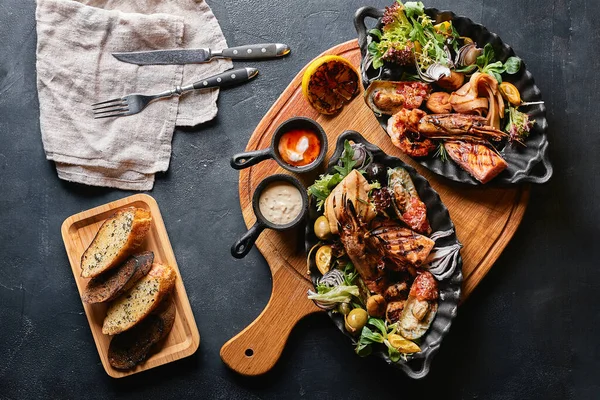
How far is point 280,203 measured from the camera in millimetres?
4102

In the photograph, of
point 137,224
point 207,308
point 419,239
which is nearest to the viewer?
point 419,239

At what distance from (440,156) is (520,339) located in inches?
57.9

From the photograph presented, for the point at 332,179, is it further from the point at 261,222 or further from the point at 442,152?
the point at 442,152

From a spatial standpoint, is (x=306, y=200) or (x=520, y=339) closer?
(x=306, y=200)

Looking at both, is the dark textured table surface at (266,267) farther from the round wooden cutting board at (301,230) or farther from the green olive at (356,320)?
the green olive at (356,320)

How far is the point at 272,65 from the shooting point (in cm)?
458

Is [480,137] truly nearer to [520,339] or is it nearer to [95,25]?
[520,339]

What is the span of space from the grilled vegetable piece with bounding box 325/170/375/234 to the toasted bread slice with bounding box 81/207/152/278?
4.26ft

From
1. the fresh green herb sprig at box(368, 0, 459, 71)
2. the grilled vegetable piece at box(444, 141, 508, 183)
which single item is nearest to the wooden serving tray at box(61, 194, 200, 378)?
the fresh green herb sprig at box(368, 0, 459, 71)

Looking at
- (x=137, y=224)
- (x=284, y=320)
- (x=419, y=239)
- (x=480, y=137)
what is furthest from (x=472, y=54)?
(x=137, y=224)

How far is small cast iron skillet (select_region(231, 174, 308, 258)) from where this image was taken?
3998 mm

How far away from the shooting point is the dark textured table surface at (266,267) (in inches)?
177

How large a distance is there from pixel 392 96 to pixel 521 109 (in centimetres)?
84

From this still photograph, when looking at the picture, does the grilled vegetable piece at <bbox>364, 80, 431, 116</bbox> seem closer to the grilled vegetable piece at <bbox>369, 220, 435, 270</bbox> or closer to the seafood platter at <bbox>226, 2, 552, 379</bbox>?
the seafood platter at <bbox>226, 2, 552, 379</bbox>
